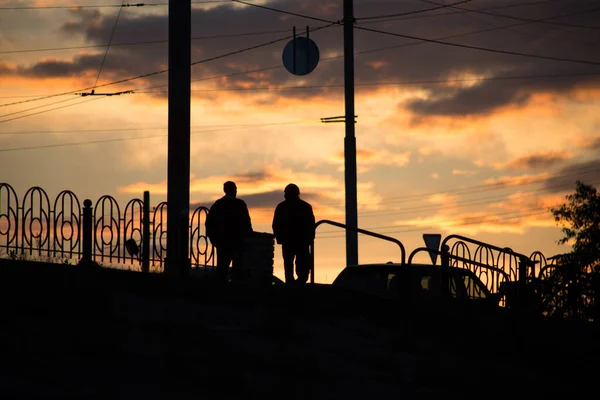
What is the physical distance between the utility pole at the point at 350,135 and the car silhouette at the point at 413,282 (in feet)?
30.2

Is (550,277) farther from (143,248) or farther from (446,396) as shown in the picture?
(446,396)

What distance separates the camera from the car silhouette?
61.1ft

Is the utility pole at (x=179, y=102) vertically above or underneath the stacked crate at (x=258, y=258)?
above

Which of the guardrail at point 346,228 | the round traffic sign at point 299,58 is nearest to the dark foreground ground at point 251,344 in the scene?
the guardrail at point 346,228

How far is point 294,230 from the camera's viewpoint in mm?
19422

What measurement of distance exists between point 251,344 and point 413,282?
5.36 metres

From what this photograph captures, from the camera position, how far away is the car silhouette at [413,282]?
18.6m

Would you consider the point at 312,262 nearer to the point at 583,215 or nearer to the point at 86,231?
the point at 86,231

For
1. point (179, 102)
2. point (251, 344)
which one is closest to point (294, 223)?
point (179, 102)

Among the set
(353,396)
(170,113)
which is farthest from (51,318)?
(170,113)

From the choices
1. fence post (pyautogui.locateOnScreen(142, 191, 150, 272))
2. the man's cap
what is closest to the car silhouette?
the man's cap

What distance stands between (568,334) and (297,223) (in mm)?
4958

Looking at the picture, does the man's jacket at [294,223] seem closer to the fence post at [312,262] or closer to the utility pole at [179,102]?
the fence post at [312,262]

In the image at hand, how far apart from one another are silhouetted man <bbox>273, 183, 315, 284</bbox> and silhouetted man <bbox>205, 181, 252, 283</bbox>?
23.3 inches
